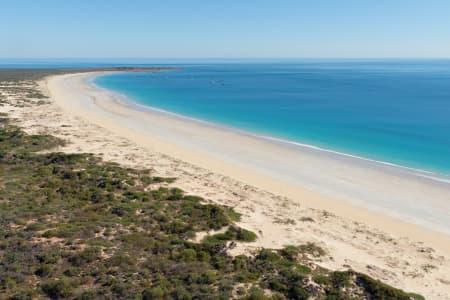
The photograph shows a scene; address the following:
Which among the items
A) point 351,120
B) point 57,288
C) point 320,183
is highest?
point 57,288

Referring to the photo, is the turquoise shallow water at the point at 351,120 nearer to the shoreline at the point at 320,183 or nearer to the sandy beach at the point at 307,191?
the shoreline at the point at 320,183

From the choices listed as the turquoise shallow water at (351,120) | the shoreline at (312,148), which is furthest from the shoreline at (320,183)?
the turquoise shallow water at (351,120)

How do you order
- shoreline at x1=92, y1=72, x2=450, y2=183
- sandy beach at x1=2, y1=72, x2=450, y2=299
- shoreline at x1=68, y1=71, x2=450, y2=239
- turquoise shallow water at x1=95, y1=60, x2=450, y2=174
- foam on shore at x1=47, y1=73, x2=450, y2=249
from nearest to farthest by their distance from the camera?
sandy beach at x1=2, y1=72, x2=450, y2=299, foam on shore at x1=47, y1=73, x2=450, y2=249, shoreline at x1=68, y1=71, x2=450, y2=239, shoreline at x1=92, y1=72, x2=450, y2=183, turquoise shallow water at x1=95, y1=60, x2=450, y2=174

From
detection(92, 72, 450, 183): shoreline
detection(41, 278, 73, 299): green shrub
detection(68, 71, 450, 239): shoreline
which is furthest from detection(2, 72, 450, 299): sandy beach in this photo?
detection(41, 278, 73, 299): green shrub

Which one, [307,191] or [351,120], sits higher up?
[351,120]

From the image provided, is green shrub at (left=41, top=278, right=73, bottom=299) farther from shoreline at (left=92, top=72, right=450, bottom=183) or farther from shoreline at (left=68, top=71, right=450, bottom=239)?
shoreline at (left=92, top=72, right=450, bottom=183)

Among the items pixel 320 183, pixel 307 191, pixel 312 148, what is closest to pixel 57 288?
pixel 307 191

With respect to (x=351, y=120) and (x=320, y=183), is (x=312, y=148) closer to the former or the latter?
(x=320, y=183)

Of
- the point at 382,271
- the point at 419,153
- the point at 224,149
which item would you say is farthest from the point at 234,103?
the point at 382,271
